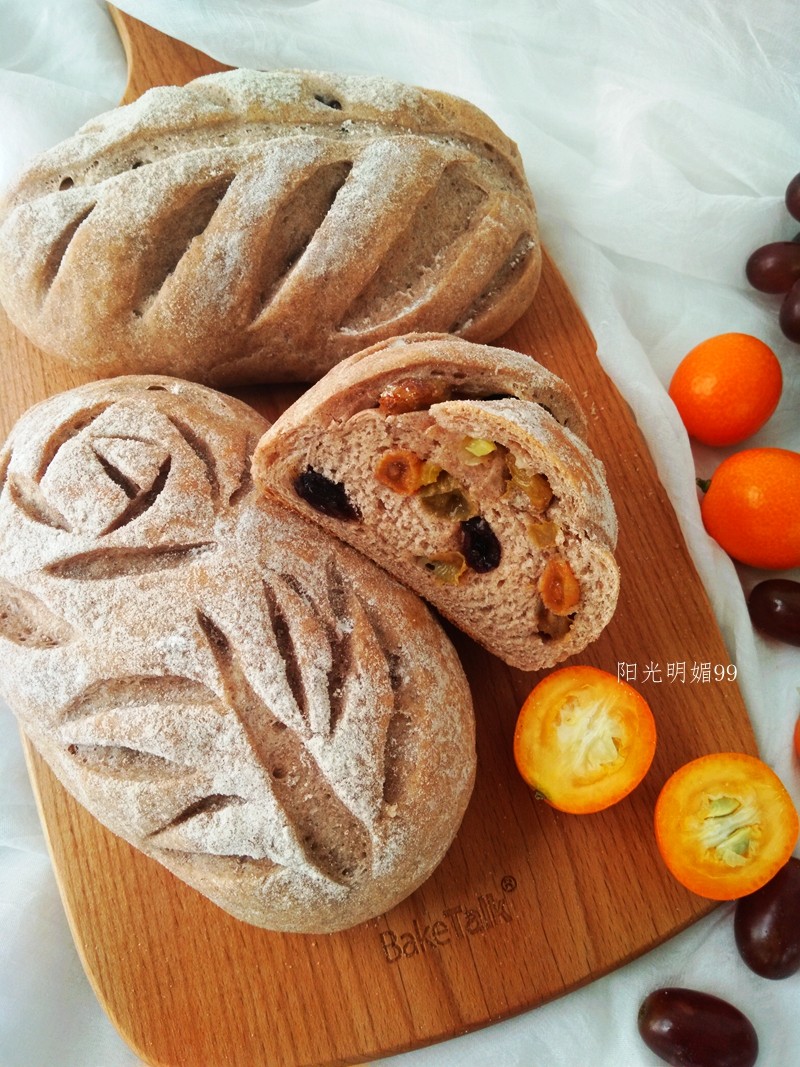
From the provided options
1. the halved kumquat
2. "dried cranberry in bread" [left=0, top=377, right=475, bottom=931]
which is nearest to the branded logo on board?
"dried cranberry in bread" [left=0, top=377, right=475, bottom=931]

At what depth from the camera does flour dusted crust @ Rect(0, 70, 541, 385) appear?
2203 millimetres

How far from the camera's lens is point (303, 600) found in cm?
196

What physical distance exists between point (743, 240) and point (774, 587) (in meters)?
1.14

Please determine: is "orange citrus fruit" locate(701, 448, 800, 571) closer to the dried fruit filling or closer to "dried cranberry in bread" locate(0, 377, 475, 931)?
"dried cranberry in bread" locate(0, 377, 475, 931)

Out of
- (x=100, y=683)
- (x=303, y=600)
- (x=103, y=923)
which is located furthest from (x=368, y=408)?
(x=103, y=923)

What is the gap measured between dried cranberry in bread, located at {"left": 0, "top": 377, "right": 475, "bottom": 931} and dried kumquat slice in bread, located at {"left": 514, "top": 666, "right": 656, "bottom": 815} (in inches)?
7.9

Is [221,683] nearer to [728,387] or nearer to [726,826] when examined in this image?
[726,826]

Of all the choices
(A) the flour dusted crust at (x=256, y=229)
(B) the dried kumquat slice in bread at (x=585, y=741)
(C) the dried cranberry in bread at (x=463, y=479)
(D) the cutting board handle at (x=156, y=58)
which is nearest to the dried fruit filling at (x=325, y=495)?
(C) the dried cranberry in bread at (x=463, y=479)

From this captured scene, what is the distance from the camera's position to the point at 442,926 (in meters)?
2.16

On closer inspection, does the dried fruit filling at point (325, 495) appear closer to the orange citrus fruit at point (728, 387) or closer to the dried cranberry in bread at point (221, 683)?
the dried cranberry in bread at point (221, 683)

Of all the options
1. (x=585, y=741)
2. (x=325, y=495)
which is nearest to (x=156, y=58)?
(x=325, y=495)

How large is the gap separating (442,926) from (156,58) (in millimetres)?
2667

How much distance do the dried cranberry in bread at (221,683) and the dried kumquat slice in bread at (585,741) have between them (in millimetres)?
200

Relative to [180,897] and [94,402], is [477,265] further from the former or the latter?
[180,897]
